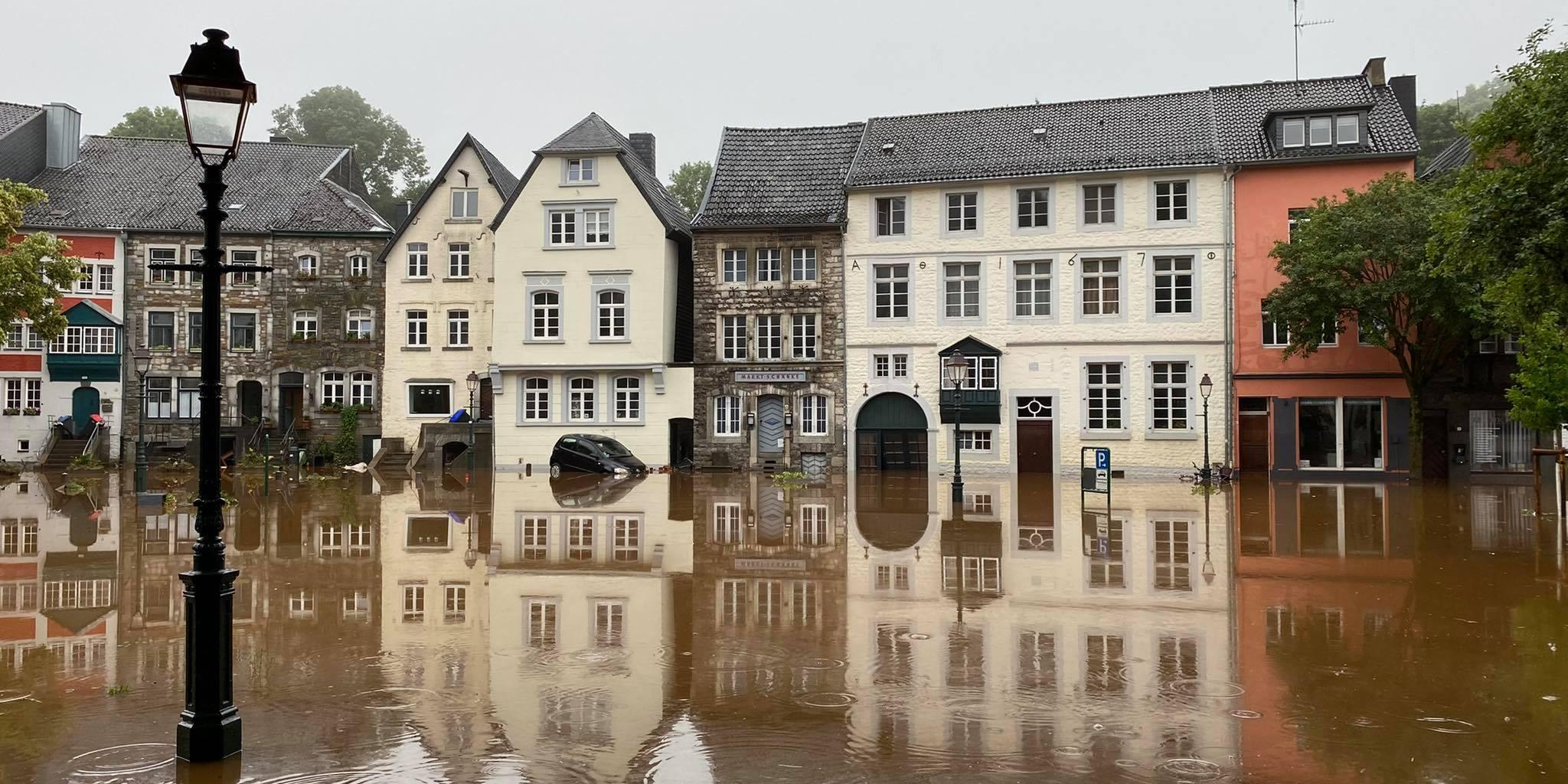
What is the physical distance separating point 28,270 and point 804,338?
21.8 metres

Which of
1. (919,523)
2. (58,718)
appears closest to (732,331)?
(919,523)

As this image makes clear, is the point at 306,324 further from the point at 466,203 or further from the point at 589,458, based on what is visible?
the point at 589,458

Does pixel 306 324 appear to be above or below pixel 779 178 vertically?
below

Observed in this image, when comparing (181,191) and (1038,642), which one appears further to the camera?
(181,191)

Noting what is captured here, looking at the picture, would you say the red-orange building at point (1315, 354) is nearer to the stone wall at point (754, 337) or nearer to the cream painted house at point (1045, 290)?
the cream painted house at point (1045, 290)

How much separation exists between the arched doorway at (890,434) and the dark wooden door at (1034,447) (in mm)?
2921

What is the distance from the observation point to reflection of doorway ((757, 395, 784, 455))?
35625 millimetres

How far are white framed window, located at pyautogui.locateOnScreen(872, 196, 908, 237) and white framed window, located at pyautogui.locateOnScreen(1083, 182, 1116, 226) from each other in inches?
216

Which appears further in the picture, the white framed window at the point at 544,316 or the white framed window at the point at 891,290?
the white framed window at the point at 544,316

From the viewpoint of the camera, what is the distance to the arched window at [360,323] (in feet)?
131

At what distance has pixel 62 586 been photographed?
1300cm

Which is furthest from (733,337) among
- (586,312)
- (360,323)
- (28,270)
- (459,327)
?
(28,270)

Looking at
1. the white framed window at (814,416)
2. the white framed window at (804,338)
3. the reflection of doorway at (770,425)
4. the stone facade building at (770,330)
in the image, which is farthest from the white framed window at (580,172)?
the white framed window at (814,416)

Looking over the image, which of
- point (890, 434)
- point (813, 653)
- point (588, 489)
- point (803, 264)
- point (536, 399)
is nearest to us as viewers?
point (813, 653)
